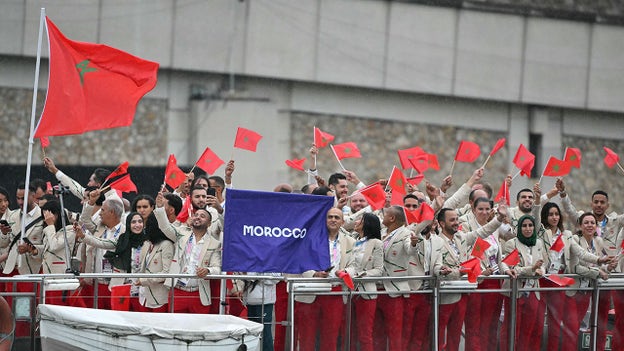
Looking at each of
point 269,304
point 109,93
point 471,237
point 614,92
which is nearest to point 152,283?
point 269,304

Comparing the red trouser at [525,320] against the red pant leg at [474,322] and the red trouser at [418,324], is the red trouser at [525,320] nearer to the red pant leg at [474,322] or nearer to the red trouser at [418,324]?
the red pant leg at [474,322]

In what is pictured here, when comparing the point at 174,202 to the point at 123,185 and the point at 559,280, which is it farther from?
the point at 559,280

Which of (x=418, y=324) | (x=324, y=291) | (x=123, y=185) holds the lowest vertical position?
(x=418, y=324)

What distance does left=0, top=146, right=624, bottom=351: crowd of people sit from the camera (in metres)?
12.7

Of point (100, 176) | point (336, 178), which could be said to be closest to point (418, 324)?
point (336, 178)

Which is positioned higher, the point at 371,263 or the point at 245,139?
the point at 245,139

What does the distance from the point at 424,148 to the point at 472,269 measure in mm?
15368

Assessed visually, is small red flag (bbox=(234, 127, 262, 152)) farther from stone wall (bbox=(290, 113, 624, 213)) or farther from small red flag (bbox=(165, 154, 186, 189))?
stone wall (bbox=(290, 113, 624, 213))

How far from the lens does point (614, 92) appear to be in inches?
1179

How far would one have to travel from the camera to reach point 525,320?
13.6 metres

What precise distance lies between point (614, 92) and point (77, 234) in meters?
19.4

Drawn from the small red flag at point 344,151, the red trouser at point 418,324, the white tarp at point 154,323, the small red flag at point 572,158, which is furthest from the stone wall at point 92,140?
the white tarp at point 154,323

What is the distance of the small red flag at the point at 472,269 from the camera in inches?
508

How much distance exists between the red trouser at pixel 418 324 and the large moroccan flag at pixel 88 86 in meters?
3.49
